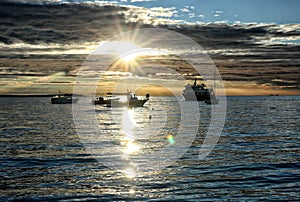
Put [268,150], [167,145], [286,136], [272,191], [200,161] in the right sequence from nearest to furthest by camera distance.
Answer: [272,191] < [200,161] < [268,150] < [167,145] < [286,136]

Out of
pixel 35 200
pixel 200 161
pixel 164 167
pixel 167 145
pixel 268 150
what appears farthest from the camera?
pixel 167 145

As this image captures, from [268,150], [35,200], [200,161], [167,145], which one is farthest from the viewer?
[167,145]

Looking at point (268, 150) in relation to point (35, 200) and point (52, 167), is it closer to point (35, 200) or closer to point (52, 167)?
point (52, 167)

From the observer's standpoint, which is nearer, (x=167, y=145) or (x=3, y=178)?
(x=3, y=178)

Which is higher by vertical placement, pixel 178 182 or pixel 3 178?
pixel 3 178

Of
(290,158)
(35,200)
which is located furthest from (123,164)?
(290,158)

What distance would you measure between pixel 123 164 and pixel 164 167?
12.2 ft

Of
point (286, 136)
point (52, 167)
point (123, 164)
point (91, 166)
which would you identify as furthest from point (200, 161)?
point (286, 136)

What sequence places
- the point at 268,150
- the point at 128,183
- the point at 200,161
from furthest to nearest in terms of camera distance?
the point at 268,150 → the point at 200,161 → the point at 128,183

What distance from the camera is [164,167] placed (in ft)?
104

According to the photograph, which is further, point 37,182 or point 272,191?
point 37,182

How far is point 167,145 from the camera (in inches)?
1812

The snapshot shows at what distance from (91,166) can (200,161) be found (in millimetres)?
9626

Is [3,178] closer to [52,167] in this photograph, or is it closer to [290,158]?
[52,167]
